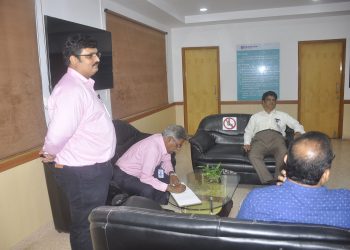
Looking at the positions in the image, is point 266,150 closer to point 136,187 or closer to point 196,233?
point 136,187

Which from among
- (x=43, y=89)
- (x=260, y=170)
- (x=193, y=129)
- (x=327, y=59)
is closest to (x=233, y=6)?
(x=327, y=59)

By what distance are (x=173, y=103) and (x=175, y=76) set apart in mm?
604

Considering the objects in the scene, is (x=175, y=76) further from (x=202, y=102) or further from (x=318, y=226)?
(x=318, y=226)

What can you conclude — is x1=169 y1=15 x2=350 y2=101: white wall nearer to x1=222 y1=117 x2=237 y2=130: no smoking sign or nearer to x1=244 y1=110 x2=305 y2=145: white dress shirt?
x1=222 y1=117 x2=237 y2=130: no smoking sign

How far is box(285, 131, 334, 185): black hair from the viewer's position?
3.94 ft

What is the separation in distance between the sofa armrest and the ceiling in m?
1.97

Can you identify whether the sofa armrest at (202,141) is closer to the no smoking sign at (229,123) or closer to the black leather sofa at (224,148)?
the black leather sofa at (224,148)

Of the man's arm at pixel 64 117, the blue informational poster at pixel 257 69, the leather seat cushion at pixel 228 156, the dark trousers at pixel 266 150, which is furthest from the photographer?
the blue informational poster at pixel 257 69

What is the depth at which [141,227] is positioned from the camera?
A: 1153 mm

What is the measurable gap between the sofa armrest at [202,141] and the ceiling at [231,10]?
1974 mm

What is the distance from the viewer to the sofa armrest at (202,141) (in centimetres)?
390

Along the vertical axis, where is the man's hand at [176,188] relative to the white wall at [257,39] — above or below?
below

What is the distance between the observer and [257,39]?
249 inches

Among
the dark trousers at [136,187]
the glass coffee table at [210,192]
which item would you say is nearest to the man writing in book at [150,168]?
the dark trousers at [136,187]
